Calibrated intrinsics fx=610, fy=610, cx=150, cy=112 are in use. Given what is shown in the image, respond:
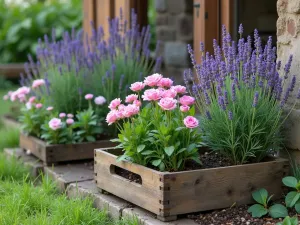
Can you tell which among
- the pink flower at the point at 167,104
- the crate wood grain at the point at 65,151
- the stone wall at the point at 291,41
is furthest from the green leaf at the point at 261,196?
the crate wood grain at the point at 65,151

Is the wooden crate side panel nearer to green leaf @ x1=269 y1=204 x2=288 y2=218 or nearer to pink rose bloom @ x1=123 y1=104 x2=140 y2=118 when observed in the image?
green leaf @ x1=269 y1=204 x2=288 y2=218

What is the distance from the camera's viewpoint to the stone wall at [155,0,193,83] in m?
7.38

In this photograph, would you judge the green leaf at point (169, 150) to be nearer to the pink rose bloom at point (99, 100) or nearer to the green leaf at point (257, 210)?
the green leaf at point (257, 210)

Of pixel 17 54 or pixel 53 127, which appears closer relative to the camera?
pixel 53 127

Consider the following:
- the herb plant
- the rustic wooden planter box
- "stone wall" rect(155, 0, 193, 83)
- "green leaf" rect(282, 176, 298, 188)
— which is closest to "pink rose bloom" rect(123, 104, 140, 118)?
the herb plant

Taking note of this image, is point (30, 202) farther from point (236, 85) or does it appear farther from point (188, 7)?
point (188, 7)

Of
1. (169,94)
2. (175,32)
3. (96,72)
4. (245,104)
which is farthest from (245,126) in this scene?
(175,32)

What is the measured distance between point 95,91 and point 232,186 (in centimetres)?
203

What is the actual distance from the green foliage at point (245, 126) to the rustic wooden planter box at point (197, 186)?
4.6 inches

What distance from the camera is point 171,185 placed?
134 inches

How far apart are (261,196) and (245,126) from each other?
42cm

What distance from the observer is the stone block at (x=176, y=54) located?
7395 millimetres

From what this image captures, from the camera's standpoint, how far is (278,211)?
3463 mm

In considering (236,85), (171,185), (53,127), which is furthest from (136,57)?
(171,185)
